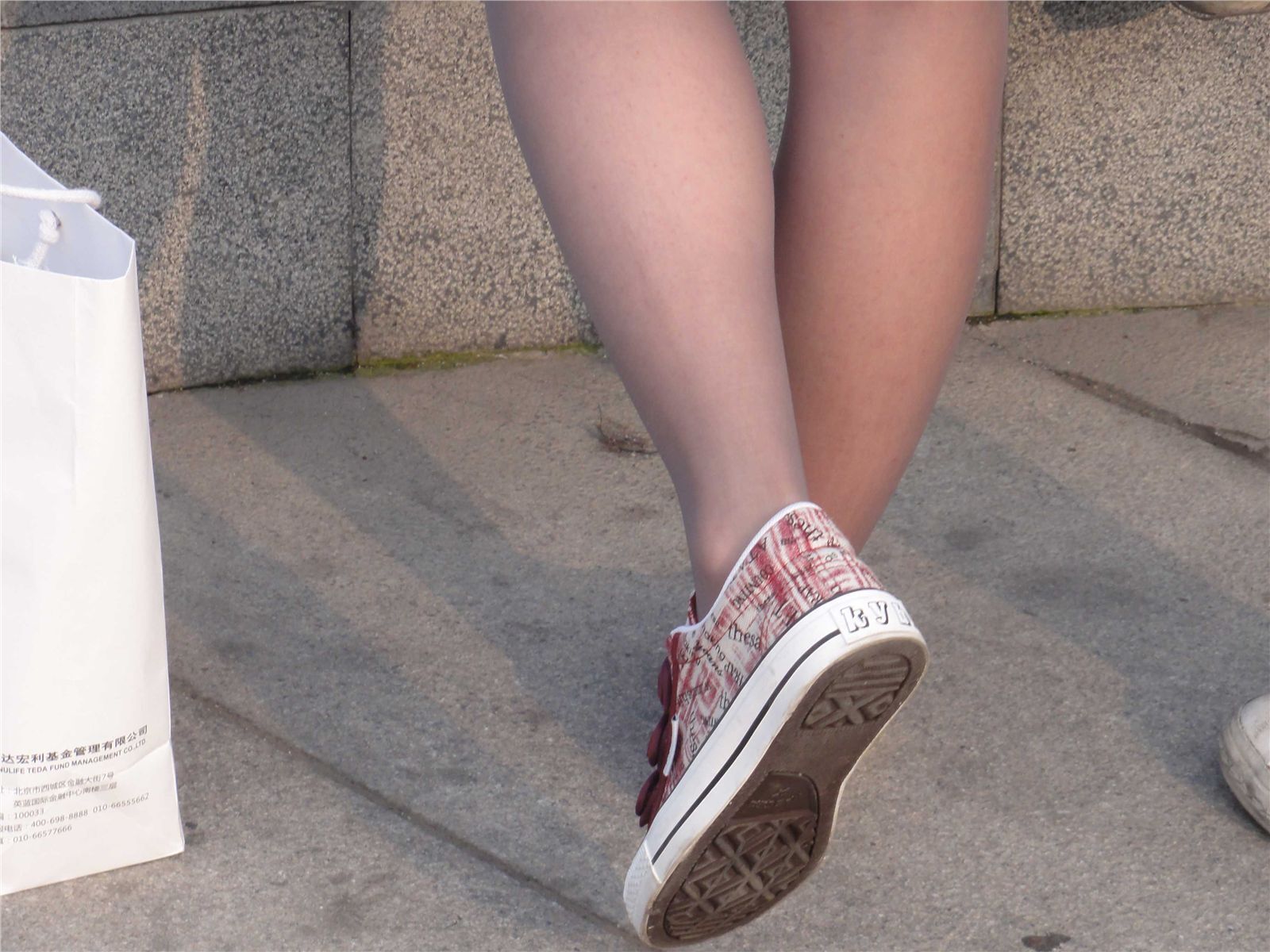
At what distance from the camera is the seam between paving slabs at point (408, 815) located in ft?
4.49

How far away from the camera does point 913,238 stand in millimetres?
1413

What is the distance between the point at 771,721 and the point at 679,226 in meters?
0.39

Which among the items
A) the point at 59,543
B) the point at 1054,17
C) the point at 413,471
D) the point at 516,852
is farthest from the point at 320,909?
the point at 1054,17

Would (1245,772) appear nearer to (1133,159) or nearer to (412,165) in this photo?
(1133,159)

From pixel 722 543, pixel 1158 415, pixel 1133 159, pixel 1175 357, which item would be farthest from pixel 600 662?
pixel 1133 159

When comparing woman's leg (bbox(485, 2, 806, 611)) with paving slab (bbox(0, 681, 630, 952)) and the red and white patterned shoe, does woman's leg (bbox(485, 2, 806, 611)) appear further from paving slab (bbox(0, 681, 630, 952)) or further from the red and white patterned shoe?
paving slab (bbox(0, 681, 630, 952))

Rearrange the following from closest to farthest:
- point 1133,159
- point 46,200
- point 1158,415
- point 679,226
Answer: point 679,226 → point 46,200 → point 1158,415 → point 1133,159

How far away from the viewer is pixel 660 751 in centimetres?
140

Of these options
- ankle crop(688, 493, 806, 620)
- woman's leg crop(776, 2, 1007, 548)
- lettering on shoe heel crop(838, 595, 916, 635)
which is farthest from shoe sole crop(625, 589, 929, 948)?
woman's leg crop(776, 2, 1007, 548)

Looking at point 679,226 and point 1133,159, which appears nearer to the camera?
point 679,226

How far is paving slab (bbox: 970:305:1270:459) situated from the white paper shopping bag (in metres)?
1.66

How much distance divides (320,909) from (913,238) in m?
0.84

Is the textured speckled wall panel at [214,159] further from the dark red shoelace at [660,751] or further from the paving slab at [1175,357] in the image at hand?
the dark red shoelace at [660,751]

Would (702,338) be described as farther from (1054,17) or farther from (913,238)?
(1054,17)
